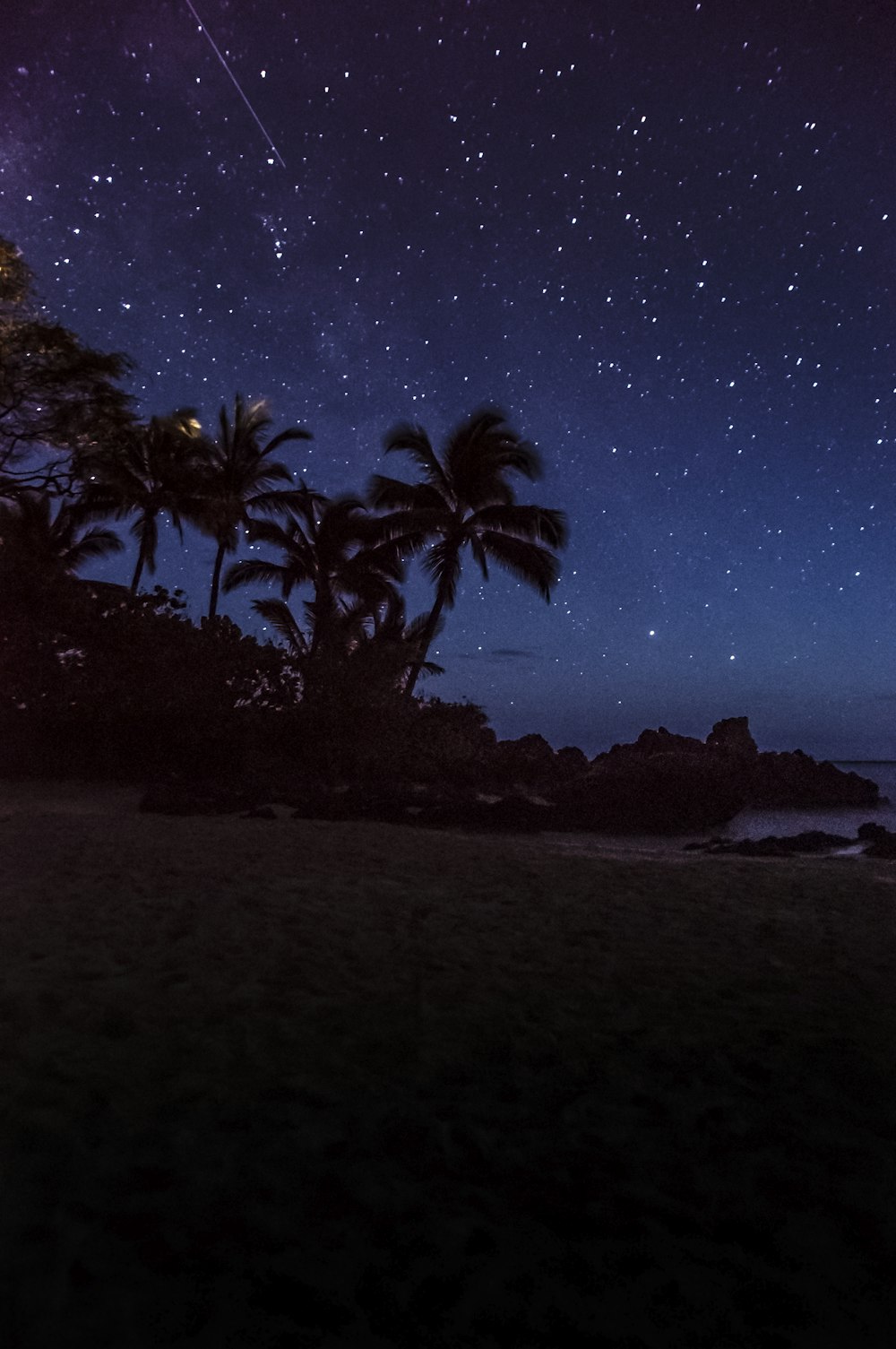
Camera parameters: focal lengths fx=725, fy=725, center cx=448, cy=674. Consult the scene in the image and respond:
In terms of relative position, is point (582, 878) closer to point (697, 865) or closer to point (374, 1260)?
point (697, 865)

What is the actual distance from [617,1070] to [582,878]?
5007 mm

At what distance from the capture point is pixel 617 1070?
371cm

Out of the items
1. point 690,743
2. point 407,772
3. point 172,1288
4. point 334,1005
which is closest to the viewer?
point 172,1288

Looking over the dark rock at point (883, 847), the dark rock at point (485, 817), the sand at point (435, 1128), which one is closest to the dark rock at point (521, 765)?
the dark rock at point (485, 817)

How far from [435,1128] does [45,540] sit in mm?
22562

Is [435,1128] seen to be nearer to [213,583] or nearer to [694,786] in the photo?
[694,786]

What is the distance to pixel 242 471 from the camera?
25031mm

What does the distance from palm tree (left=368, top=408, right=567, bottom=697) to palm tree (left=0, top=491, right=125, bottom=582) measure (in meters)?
Result: 9.52

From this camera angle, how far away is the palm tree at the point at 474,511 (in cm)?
2191

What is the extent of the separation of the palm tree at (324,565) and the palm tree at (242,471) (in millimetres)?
851

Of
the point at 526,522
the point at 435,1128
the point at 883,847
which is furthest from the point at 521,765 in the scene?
the point at 435,1128

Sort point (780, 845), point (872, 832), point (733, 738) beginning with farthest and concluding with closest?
point (733, 738) → point (872, 832) → point (780, 845)

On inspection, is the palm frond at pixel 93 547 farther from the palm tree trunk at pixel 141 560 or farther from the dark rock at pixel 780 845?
the dark rock at pixel 780 845

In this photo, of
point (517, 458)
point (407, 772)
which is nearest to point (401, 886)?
point (407, 772)
